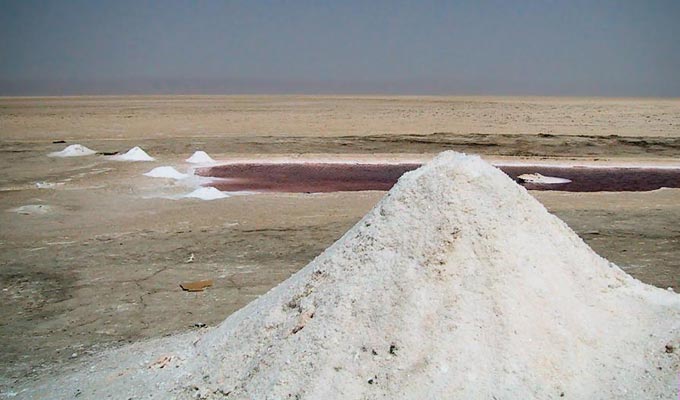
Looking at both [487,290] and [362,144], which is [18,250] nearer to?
[487,290]

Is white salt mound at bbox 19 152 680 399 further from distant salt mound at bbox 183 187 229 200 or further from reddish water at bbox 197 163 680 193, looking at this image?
reddish water at bbox 197 163 680 193

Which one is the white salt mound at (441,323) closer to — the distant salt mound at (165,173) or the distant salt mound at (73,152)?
the distant salt mound at (165,173)

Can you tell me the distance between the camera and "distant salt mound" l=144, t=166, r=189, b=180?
12.1 meters

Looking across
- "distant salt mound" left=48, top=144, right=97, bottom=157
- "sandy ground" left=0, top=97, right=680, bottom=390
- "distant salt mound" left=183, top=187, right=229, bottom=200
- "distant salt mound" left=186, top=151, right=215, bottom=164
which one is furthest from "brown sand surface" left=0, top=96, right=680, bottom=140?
"distant salt mound" left=183, top=187, right=229, bottom=200

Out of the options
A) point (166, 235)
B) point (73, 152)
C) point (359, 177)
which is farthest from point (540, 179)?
point (73, 152)

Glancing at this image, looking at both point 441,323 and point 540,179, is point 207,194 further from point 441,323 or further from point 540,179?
point 441,323

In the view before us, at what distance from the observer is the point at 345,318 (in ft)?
10.8

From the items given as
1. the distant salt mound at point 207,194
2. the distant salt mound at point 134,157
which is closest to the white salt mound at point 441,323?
the distant salt mound at point 207,194

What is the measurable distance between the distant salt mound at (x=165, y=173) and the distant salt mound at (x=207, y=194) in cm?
195

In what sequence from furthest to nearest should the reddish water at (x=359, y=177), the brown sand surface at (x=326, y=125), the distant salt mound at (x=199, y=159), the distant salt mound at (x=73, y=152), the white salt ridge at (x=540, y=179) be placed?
the brown sand surface at (x=326, y=125) < the distant salt mound at (x=73, y=152) < the distant salt mound at (x=199, y=159) < the white salt ridge at (x=540, y=179) < the reddish water at (x=359, y=177)

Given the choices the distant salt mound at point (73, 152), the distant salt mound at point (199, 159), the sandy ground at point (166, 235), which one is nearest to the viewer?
the sandy ground at point (166, 235)

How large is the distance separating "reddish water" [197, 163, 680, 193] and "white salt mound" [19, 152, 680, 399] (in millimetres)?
7320

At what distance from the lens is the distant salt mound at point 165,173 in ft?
39.6

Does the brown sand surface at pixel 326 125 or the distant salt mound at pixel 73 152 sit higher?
the brown sand surface at pixel 326 125
